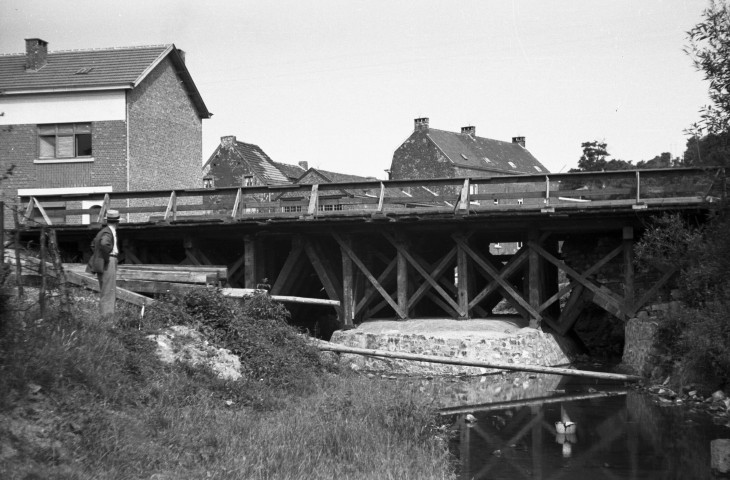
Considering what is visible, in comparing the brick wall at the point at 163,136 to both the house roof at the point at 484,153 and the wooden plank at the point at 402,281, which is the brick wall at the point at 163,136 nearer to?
the wooden plank at the point at 402,281

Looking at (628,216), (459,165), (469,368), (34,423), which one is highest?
(459,165)

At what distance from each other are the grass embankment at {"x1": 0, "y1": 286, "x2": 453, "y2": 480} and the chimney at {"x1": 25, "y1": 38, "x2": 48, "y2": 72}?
22.0 m

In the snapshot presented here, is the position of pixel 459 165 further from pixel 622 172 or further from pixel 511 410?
pixel 511 410

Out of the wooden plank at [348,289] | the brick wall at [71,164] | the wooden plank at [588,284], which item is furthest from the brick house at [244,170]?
the wooden plank at [588,284]

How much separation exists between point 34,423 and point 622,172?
1459cm

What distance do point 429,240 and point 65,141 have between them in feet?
49.0

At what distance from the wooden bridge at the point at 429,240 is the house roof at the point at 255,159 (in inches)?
983

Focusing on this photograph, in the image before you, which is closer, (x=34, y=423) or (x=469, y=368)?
(x=34, y=423)

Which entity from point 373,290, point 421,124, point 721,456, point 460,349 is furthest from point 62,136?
point 421,124

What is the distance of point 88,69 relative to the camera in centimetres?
3181

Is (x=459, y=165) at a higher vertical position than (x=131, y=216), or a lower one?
higher

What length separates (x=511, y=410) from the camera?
15141 mm

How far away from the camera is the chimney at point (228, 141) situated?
169ft

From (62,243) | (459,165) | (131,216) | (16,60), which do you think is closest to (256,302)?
(62,243)
